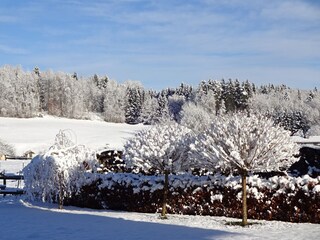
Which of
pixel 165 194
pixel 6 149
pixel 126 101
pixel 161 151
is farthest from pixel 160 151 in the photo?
pixel 126 101

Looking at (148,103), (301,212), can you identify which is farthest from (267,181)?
(148,103)

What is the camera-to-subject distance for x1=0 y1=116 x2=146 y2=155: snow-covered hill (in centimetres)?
5872

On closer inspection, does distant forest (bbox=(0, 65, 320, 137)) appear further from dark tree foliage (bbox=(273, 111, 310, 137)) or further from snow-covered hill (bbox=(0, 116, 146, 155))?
snow-covered hill (bbox=(0, 116, 146, 155))

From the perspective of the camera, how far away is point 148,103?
371 feet

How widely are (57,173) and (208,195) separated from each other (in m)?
5.81

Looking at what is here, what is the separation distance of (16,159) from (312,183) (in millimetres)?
37421

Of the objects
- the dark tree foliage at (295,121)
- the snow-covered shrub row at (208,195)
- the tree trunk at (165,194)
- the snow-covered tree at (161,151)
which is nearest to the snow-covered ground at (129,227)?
the tree trunk at (165,194)

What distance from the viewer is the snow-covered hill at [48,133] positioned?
5872 cm

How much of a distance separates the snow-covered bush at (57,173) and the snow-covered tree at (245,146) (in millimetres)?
5906

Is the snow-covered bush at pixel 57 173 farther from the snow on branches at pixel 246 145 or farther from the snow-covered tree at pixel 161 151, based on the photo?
the snow on branches at pixel 246 145

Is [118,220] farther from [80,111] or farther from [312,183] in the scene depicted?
[80,111]

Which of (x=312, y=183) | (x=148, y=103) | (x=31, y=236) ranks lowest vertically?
(x=31, y=236)

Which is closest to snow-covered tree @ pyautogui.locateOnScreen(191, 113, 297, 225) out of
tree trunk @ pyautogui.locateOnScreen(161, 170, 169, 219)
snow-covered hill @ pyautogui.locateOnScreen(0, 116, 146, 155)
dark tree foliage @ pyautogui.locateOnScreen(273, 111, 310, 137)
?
tree trunk @ pyautogui.locateOnScreen(161, 170, 169, 219)

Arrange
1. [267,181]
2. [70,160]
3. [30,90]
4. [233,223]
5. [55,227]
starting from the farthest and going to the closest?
[30,90] → [70,160] → [267,181] → [233,223] → [55,227]
